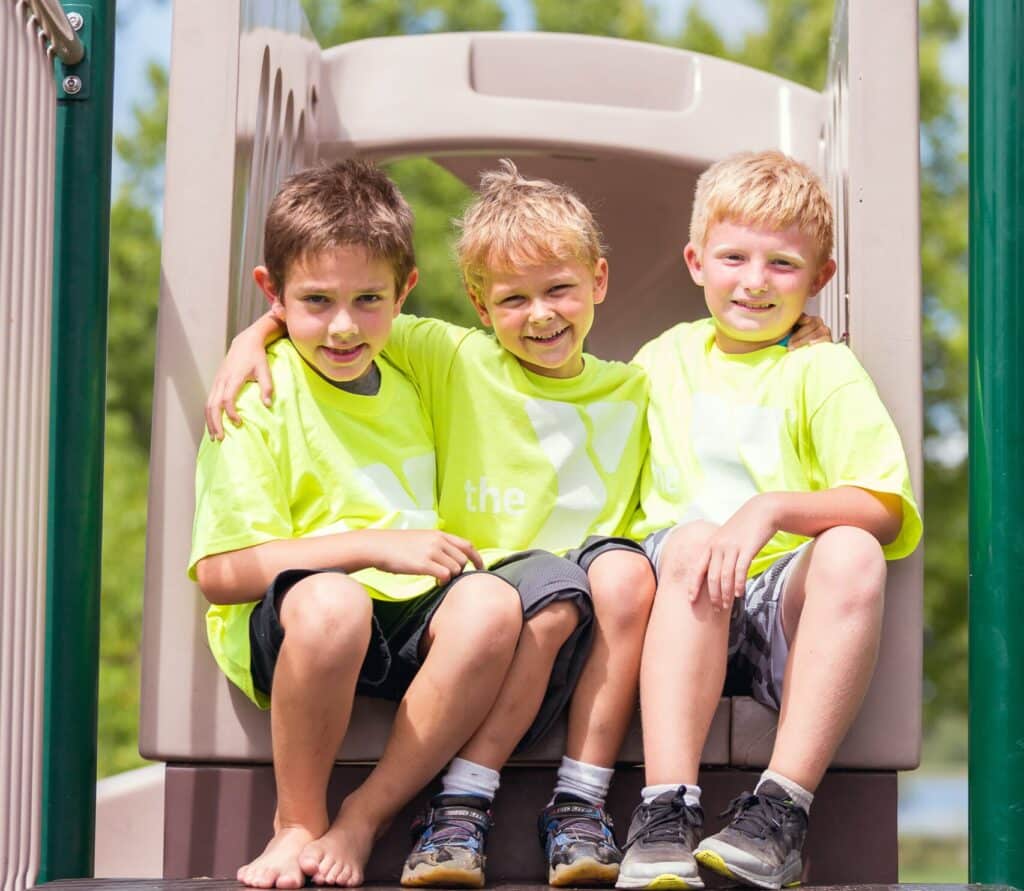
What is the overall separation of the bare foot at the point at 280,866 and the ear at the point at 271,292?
30.8 inches

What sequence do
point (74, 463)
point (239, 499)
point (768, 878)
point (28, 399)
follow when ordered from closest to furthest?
point (768, 878) < point (28, 399) < point (239, 499) < point (74, 463)

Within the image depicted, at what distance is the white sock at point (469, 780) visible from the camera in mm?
1909

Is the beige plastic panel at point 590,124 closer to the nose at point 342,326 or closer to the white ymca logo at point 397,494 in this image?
the nose at point 342,326

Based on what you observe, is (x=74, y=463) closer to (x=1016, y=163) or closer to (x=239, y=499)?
(x=239, y=499)

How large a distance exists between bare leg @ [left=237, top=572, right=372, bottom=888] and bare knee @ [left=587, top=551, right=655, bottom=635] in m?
0.32

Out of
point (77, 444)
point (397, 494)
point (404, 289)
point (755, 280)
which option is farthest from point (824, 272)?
point (77, 444)

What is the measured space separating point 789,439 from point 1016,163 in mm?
509

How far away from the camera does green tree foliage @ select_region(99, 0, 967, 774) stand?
32.7ft

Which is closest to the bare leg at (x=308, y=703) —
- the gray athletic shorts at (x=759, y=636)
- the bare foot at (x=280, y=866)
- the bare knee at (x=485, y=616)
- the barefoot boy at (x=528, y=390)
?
the bare foot at (x=280, y=866)

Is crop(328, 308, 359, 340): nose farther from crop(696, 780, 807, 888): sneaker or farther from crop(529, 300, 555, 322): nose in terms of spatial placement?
crop(696, 780, 807, 888): sneaker

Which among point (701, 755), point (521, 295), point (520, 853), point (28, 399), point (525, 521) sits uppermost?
point (521, 295)

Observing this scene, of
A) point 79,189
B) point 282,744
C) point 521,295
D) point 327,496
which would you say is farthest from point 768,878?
point 79,189

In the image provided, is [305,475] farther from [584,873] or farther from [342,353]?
[584,873]

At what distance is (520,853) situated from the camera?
2.03m
